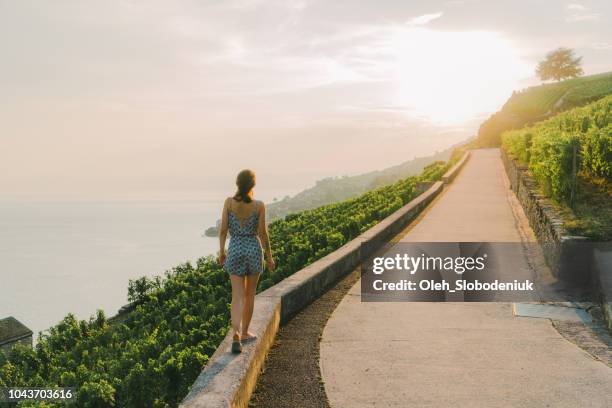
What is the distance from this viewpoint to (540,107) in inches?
2365

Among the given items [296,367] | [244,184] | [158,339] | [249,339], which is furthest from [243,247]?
[158,339]

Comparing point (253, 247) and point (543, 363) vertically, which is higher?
point (253, 247)

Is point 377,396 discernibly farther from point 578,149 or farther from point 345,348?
point 578,149

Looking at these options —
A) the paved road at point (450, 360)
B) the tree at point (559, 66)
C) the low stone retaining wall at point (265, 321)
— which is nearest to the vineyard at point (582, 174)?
the low stone retaining wall at point (265, 321)

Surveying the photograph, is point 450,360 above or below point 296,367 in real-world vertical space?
below

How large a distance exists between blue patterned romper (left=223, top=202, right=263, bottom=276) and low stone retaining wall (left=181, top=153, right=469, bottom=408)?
28.1 inches

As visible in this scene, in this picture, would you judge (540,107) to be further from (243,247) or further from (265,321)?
(243,247)

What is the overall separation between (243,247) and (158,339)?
8116 millimetres

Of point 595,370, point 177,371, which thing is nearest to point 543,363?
point 595,370

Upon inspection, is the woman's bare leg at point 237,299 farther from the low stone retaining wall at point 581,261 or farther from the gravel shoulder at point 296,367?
the low stone retaining wall at point 581,261

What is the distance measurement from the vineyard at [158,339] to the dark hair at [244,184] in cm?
360

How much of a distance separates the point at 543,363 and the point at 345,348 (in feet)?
6.57

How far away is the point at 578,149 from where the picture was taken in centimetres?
1144

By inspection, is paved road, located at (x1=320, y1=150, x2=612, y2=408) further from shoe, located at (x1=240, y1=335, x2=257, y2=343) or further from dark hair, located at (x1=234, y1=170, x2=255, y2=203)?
dark hair, located at (x1=234, y1=170, x2=255, y2=203)
